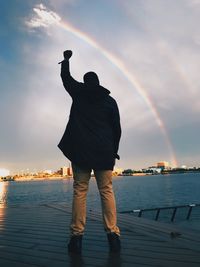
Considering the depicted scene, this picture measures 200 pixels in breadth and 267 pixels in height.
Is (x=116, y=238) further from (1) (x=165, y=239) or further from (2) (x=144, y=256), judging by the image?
(1) (x=165, y=239)

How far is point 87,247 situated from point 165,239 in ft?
3.83

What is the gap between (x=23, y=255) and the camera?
3.86 meters

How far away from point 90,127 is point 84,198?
0.95m

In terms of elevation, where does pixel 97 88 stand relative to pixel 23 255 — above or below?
above

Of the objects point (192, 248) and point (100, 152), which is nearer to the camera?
point (192, 248)

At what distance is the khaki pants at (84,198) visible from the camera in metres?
4.23

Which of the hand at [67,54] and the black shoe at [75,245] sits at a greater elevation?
the hand at [67,54]

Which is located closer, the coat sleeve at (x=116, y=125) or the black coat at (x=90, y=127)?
the black coat at (x=90, y=127)

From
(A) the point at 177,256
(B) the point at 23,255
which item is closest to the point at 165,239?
(A) the point at 177,256

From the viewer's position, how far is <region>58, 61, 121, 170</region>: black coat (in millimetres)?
4293

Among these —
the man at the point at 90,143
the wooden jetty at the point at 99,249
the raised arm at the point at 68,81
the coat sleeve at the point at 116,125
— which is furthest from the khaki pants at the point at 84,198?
the raised arm at the point at 68,81

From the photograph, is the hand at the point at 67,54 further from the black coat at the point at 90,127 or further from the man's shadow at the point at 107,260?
the man's shadow at the point at 107,260

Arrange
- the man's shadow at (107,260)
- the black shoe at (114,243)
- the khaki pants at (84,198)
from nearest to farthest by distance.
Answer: the man's shadow at (107,260)
the black shoe at (114,243)
the khaki pants at (84,198)

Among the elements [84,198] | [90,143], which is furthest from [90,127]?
[84,198]
